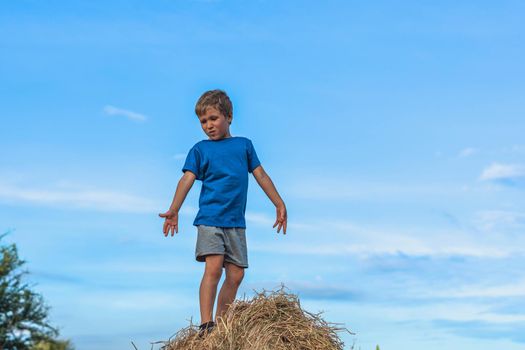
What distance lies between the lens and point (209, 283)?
7.88 m

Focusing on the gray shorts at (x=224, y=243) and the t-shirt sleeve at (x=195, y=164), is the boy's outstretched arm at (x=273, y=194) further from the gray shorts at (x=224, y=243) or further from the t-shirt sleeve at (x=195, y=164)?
the t-shirt sleeve at (x=195, y=164)

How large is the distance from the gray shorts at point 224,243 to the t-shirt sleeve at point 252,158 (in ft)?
2.29

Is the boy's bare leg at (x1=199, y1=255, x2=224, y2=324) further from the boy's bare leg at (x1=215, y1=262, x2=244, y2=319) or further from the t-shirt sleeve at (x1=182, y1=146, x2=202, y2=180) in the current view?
the t-shirt sleeve at (x1=182, y1=146, x2=202, y2=180)

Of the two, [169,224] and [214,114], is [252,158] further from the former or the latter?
[169,224]

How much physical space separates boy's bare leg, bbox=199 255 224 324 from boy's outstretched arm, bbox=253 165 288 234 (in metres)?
0.88

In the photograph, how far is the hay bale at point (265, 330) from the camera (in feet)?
23.4

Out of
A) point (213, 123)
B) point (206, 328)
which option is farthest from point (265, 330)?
point (213, 123)

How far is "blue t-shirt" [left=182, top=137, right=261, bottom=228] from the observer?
8102 mm

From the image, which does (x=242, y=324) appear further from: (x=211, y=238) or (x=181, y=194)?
(x=181, y=194)

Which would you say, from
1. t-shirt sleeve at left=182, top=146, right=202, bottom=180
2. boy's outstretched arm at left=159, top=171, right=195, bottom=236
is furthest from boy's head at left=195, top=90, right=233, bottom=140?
boy's outstretched arm at left=159, top=171, right=195, bottom=236

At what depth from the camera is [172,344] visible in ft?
24.7

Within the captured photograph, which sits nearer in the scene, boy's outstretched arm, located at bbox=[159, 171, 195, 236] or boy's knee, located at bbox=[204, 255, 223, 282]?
boy's knee, located at bbox=[204, 255, 223, 282]

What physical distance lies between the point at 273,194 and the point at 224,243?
868 mm

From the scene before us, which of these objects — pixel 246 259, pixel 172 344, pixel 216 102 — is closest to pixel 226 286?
pixel 246 259
